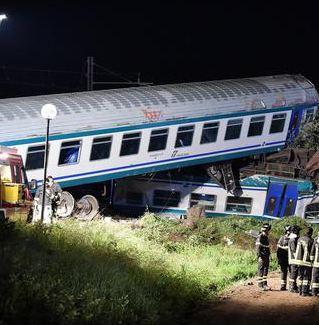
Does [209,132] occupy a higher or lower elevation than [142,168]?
higher

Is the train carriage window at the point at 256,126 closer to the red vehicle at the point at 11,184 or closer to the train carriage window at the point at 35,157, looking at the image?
the train carriage window at the point at 35,157

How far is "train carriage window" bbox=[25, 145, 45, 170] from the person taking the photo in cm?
1794

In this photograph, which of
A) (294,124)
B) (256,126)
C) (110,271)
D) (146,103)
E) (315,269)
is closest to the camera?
(110,271)

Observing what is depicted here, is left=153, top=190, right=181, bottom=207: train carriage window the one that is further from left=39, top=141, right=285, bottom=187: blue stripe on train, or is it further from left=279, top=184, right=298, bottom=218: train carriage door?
left=279, top=184, right=298, bottom=218: train carriage door

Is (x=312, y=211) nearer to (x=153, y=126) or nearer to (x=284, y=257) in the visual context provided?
(x=153, y=126)

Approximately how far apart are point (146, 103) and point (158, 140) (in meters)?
1.35

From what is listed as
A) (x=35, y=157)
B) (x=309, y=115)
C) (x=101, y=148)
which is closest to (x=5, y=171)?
(x=35, y=157)

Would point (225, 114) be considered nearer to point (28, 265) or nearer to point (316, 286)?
point (316, 286)

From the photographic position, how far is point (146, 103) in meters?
21.1

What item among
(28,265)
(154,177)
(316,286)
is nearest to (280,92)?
(154,177)

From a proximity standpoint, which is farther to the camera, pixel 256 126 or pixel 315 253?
pixel 256 126

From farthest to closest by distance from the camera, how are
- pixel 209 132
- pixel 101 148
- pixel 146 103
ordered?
1. pixel 209 132
2. pixel 146 103
3. pixel 101 148

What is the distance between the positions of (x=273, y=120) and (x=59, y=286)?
1723 centimetres

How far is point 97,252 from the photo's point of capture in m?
11.7
